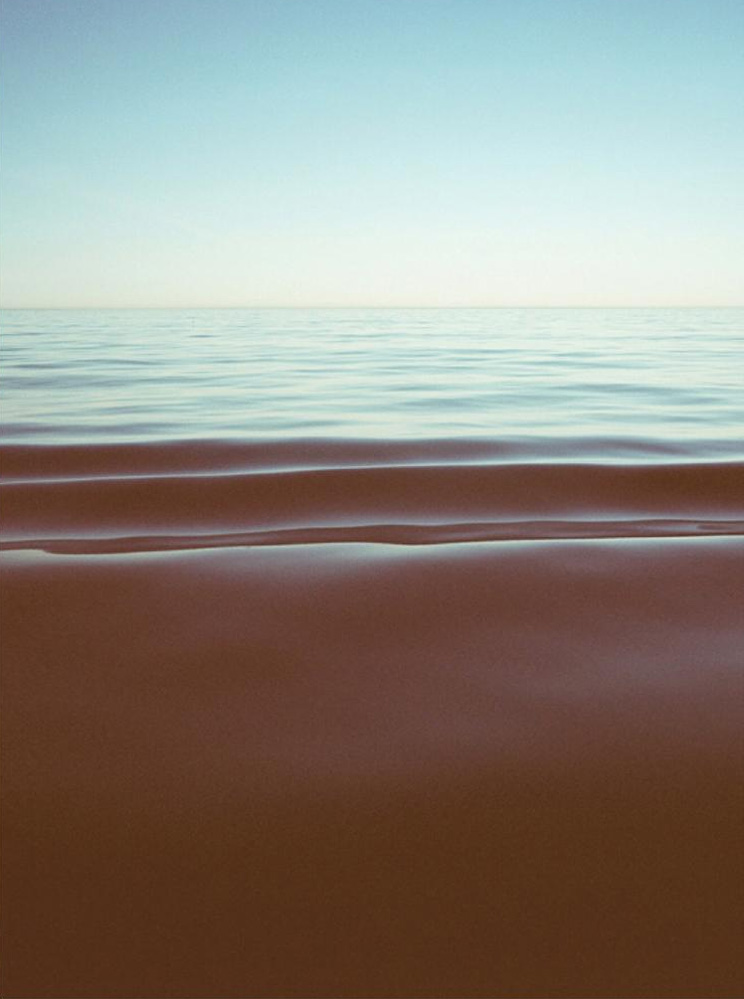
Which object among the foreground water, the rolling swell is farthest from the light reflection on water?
the foreground water

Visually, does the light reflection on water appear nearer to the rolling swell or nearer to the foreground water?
the rolling swell

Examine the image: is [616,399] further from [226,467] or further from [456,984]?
[456,984]

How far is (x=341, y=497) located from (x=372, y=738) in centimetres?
189

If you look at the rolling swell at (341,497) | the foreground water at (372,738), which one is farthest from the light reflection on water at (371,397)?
the foreground water at (372,738)

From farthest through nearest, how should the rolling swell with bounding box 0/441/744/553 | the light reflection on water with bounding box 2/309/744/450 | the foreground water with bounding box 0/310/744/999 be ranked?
the light reflection on water with bounding box 2/309/744/450, the rolling swell with bounding box 0/441/744/553, the foreground water with bounding box 0/310/744/999

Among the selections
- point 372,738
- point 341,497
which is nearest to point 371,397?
point 341,497

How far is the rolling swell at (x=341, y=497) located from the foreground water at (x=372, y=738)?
23 millimetres

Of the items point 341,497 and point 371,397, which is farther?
point 371,397

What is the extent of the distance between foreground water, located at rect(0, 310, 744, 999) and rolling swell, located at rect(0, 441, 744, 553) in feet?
0.08

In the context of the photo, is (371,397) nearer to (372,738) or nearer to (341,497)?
(341,497)

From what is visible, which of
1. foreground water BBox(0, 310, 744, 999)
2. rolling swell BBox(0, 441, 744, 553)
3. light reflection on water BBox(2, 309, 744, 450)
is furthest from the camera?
light reflection on water BBox(2, 309, 744, 450)

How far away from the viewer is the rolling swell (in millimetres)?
2684

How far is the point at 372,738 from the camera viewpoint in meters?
Result: 1.40

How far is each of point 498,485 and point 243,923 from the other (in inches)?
102
